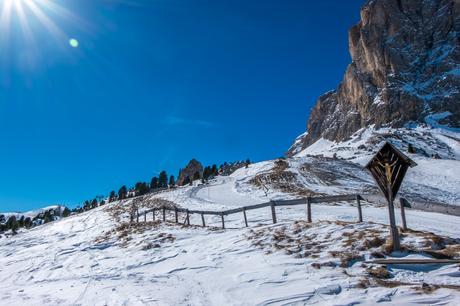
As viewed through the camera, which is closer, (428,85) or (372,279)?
(372,279)

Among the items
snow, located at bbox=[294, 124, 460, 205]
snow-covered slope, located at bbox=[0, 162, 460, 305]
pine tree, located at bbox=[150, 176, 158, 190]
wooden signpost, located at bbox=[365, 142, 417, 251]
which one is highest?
pine tree, located at bbox=[150, 176, 158, 190]

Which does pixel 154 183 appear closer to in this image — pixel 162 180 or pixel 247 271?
pixel 162 180

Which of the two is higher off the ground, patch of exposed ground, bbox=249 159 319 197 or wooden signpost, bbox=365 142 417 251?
patch of exposed ground, bbox=249 159 319 197

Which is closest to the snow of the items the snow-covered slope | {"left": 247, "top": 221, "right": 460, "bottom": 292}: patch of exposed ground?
{"left": 247, "top": 221, "right": 460, "bottom": 292}: patch of exposed ground

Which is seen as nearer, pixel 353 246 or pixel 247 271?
pixel 247 271

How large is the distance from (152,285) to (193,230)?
1032 cm

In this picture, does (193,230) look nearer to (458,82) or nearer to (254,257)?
(254,257)

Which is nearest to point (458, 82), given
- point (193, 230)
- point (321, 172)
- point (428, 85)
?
point (428, 85)

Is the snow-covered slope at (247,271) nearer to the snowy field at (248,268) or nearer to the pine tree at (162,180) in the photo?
A: the snowy field at (248,268)

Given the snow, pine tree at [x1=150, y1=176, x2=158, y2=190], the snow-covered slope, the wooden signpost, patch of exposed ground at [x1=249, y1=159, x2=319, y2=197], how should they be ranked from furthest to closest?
pine tree at [x1=150, y1=176, x2=158, y2=190] < the snow < patch of exposed ground at [x1=249, y1=159, x2=319, y2=197] < the wooden signpost < the snow-covered slope

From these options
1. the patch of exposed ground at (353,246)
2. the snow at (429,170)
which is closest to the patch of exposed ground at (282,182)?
the snow at (429,170)

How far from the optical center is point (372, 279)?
29.9 feet

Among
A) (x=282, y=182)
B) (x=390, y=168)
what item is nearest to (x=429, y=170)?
(x=282, y=182)

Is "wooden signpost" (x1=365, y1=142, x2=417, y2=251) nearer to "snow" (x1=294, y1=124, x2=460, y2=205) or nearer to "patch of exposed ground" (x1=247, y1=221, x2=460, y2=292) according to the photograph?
"patch of exposed ground" (x1=247, y1=221, x2=460, y2=292)
